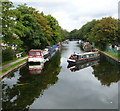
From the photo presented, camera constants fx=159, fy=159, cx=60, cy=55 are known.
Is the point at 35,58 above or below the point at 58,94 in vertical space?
above

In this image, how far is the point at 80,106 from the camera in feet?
36.2

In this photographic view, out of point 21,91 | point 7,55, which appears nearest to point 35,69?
point 7,55

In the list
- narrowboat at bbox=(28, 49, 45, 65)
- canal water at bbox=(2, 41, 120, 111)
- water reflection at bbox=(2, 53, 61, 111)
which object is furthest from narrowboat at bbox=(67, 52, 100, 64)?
water reflection at bbox=(2, 53, 61, 111)

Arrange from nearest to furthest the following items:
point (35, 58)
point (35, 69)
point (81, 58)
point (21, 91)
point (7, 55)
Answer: point (21, 91)
point (35, 69)
point (35, 58)
point (7, 55)
point (81, 58)

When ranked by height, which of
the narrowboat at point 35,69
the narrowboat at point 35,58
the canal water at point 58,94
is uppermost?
the narrowboat at point 35,58

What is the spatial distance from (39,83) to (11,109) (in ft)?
20.3

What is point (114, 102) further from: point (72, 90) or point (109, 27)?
point (109, 27)

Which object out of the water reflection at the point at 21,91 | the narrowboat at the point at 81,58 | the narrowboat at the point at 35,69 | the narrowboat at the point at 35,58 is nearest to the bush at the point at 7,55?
the narrowboat at the point at 35,58

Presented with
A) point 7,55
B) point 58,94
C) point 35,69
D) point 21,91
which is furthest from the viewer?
point 7,55

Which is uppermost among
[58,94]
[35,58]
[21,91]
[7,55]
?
[7,55]

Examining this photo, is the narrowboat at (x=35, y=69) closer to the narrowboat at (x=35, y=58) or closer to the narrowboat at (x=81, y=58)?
the narrowboat at (x=35, y=58)

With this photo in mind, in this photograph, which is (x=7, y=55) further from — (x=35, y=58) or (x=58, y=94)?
(x=58, y=94)

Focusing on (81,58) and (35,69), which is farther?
(81,58)

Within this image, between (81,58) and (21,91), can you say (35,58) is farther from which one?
(21,91)
